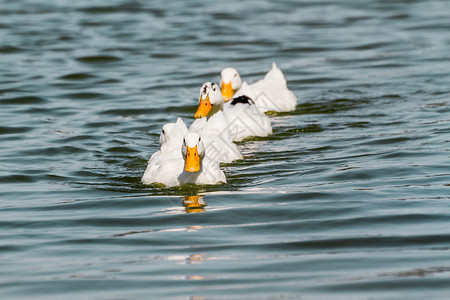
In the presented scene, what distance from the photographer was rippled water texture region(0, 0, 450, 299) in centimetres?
696

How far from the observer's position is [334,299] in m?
6.30

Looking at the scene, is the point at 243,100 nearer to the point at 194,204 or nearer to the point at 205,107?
the point at 205,107

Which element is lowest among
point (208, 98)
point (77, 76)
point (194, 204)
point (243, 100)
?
point (194, 204)

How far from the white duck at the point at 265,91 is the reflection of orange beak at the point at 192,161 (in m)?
4.92

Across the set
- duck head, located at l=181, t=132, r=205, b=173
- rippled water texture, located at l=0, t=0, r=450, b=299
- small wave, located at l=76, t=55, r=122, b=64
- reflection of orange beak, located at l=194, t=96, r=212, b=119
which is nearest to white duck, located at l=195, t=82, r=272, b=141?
reflection of orange beak, located at l=194, t=96, r=212, b=119

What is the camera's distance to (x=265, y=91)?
15.1 m

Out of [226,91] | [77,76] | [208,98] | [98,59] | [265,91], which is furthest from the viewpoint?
[98,59]

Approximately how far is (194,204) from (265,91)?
19.7 ft

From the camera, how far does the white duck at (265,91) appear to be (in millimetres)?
14952

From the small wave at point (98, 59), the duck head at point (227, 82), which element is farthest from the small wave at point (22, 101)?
the small wave at point (98, 59)

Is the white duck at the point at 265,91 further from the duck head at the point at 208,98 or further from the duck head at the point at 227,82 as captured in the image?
the duck head at the point at 208,98

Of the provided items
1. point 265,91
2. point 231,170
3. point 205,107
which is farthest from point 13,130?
point 231,170

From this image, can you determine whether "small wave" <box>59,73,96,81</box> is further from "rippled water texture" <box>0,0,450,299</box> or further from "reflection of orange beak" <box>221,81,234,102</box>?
"reflection of orange beak" <box>221,81,234,102</box>

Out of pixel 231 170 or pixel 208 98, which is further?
pixel 208 98
